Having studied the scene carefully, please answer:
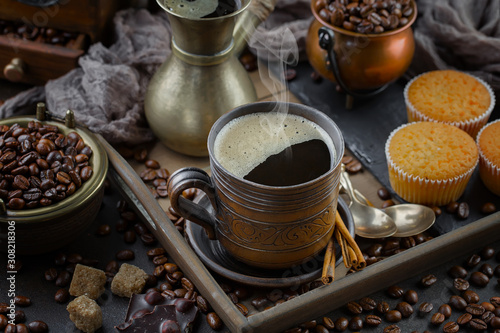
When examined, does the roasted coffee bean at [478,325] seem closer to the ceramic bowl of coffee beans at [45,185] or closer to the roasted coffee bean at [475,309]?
the roasted coffee bean at [475,309]

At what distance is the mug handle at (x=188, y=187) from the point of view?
117 cm

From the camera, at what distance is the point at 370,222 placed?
142 cm

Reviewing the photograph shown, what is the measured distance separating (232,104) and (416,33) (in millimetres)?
724

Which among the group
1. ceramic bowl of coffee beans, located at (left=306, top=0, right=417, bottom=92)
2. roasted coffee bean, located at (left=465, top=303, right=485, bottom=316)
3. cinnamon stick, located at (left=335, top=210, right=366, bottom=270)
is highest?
ceramic bowl of coffee beans, located at (left=306, top=0, right=417, bottom=92)

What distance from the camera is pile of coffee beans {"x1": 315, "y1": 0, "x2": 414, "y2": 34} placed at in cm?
162

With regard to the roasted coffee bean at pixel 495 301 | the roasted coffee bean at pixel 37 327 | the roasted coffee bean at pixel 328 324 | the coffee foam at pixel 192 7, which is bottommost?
the roasted coffee bean at pixel 37 327

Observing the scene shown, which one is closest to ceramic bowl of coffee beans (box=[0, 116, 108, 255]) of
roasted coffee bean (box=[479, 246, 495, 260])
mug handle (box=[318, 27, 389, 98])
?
mug handle (box=[318, 27, 389, 98])

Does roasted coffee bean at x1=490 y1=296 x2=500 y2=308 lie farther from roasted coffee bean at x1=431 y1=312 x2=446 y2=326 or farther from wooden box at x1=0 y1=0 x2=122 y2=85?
wooden box at x1=0 y1=0 x2=122 y2=85

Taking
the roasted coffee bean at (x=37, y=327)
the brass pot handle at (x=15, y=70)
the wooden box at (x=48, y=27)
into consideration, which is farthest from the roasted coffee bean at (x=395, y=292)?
the brass pot handle at (x=15, y=70)

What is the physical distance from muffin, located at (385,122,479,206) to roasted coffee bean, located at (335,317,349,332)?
1.38 ft

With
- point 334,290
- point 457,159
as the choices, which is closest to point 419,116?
point 457,159

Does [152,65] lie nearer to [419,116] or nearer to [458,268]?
[419,116]

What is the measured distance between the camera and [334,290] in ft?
3.96

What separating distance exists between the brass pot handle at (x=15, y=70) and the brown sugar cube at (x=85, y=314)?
83 centimetres
